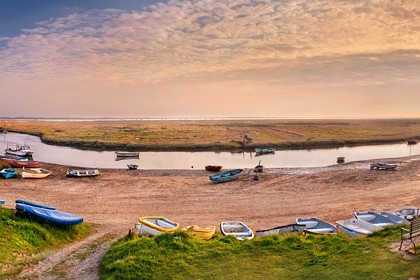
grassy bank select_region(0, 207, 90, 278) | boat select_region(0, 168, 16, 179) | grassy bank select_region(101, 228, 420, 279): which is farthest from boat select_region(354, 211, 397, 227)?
boat select_region(0, 168, 16, 179)

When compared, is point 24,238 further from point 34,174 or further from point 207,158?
point 207,158

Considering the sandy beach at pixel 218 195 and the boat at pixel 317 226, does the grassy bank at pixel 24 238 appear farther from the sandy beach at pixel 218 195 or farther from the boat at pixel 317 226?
the boat at pixel 317 226

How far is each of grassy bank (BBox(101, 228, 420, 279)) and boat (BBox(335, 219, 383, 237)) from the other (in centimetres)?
401

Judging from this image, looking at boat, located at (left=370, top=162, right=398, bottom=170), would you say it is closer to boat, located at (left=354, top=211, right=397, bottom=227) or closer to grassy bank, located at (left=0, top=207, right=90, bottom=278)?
boat, located at (left=354, top=211, right=397, bottom=227)

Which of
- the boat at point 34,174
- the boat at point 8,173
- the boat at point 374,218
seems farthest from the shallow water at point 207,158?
the boat at point 374,218

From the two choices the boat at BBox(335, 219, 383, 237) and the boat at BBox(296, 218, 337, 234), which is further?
the boat at BBox(296, 218, 337, 234)

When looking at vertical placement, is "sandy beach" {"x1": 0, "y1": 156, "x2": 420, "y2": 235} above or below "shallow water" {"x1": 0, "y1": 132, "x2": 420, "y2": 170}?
below

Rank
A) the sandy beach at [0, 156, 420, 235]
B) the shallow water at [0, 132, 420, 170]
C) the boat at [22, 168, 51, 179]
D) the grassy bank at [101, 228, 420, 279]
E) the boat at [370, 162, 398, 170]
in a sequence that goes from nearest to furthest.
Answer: the grassy bank at [101, 228, 420, 279] → the sandy beach at [0, 156, 420, 235] → the boat at [22, 168, 51, 179] → the boat at [370, 162, 398, 170] → the shallow water at [0, 132, 420, 170]

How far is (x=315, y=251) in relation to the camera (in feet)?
51.2

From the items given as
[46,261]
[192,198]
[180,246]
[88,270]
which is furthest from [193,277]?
[192,198]

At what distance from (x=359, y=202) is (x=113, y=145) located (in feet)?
207

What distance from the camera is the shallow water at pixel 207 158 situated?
61784mm

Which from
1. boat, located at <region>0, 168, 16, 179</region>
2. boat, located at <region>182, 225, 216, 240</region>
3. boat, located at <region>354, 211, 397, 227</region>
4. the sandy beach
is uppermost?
boat, located at <region>0, 168, 16, 179</region>

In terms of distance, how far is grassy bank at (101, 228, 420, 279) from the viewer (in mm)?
13047
